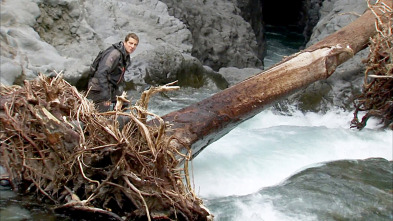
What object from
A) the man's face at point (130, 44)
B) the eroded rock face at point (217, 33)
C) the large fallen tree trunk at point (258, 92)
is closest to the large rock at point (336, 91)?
the large fallen tree trunk at point (258, 92)

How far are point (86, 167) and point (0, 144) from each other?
105 centimetres

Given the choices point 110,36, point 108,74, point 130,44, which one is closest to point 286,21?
point 110,36

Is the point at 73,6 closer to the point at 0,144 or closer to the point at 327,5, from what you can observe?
the point at 0,144

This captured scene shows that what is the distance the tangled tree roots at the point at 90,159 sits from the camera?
410 centimetres

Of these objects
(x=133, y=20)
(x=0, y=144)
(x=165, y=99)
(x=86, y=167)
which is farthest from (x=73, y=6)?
(x=86, y=167)

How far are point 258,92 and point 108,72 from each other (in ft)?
6.56

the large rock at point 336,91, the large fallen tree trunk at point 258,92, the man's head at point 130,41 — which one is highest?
the man's head at point 130,41

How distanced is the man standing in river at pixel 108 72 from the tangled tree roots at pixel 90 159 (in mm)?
1286

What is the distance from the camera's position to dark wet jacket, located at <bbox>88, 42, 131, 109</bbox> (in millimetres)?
5883

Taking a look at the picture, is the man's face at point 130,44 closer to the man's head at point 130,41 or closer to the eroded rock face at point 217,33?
the man's head at point 130,41

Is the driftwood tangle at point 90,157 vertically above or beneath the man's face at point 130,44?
beneath

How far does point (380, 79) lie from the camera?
815 cm

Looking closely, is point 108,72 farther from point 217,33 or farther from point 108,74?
point 217,33

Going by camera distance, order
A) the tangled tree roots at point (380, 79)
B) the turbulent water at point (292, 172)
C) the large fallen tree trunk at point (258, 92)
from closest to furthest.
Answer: the turbulent water at point (292, 172) < the large fallen tree trunk at point (258, 92) < the tangled tree roots at point (380, 79)
